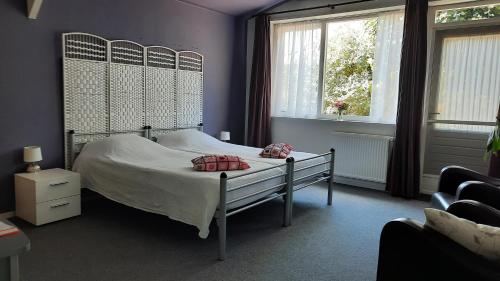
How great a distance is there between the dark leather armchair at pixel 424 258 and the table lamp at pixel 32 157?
3.23 metres

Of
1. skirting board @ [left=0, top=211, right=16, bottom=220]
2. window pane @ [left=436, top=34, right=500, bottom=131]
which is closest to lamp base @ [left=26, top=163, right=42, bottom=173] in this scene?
skirting board @ [left=0, top=211, right=16, bottom=220]

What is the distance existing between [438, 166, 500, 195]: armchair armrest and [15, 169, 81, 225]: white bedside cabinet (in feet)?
11.6

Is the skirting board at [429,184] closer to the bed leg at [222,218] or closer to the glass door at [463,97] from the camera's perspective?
the glass door at [463,97]

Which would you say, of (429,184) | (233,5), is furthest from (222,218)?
(233,5)

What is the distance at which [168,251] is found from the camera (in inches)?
113

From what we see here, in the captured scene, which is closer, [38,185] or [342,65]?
[38,185]

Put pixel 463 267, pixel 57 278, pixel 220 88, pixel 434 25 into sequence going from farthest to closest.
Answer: pixel 220 88, pixel 434 25, pixel 57 278, pixel 463 267

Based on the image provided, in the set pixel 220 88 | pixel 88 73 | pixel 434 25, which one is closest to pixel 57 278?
pixel 88 73

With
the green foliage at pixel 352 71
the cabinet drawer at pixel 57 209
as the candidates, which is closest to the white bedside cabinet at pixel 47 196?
the cabinet drawer at pixel 57 209

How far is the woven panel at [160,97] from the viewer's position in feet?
15.2

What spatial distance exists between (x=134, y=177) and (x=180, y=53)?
2.33 m

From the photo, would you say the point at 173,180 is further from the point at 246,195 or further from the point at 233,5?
the point at 233,5

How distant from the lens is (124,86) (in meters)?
4.32

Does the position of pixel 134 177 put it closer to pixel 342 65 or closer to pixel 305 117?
pixel 305 117
